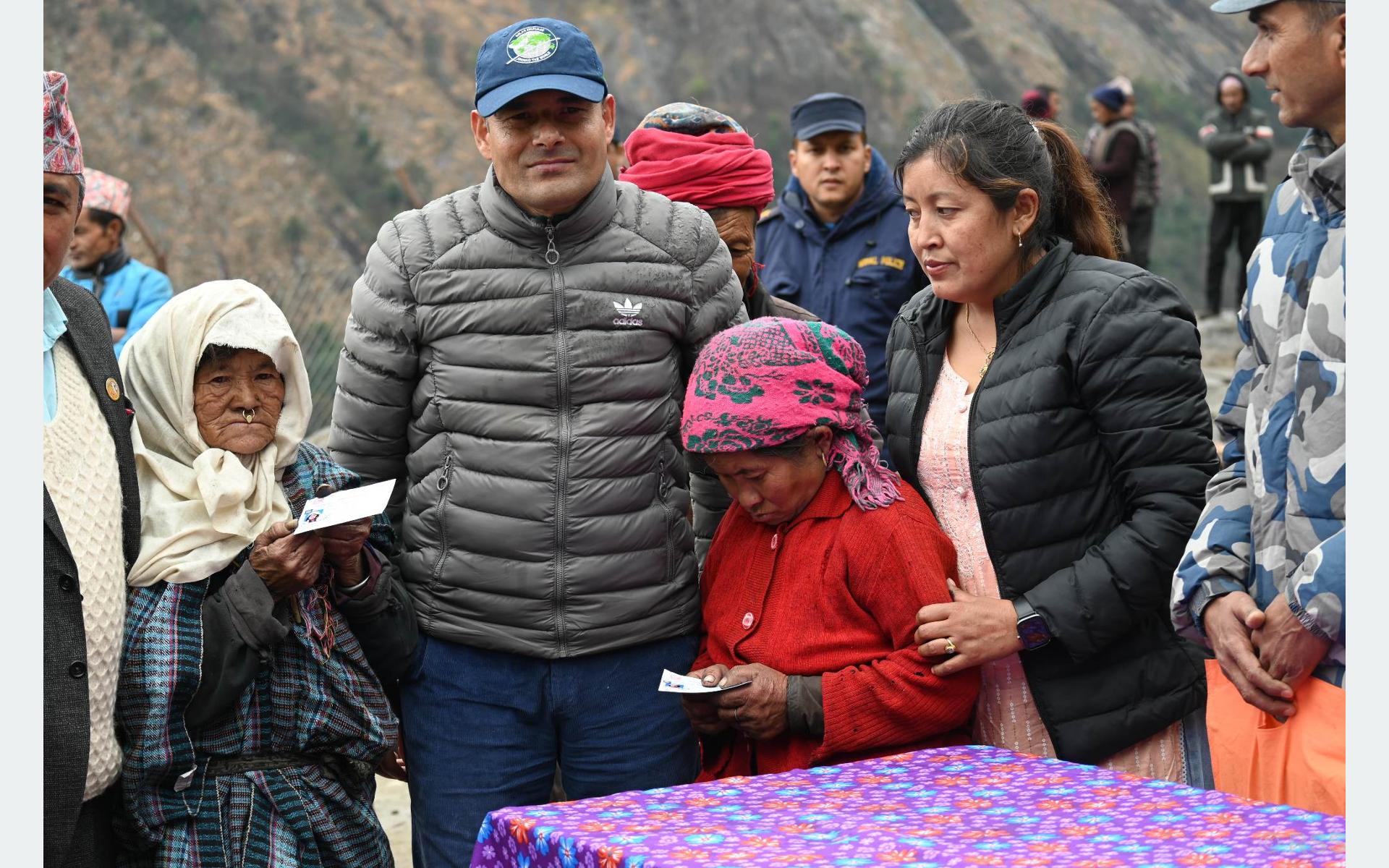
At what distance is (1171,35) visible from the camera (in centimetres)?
4384

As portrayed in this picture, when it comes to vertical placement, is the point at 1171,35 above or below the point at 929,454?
Result: above

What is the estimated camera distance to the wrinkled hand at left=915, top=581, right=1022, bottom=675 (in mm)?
2561

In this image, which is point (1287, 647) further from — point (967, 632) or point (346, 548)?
point (346, 548)

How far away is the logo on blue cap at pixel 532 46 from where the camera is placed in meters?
2.73

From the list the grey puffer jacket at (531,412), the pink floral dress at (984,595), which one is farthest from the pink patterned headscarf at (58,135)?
the pink floral dress at (984,595)

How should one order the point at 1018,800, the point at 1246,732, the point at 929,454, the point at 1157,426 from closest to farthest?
the point at 1018,800, the point at 1246,732, the point at 1157,426, the point at 929,454

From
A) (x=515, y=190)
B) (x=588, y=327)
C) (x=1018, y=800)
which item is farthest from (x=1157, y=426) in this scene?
(x=515, y=190)

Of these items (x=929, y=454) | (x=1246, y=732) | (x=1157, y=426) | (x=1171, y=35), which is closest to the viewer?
(x=1246, y=732)

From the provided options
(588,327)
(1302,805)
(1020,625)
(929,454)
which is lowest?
(1302,805)

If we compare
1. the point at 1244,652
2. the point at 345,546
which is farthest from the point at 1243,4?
the point at 345,546

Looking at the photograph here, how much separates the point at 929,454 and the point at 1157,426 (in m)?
0.42

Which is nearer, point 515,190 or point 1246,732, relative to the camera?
point 1246,732

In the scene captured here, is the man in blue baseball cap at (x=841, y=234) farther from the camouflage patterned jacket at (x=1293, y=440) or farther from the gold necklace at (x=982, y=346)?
the camouflage patterned jacket at (x=1293, y=440)

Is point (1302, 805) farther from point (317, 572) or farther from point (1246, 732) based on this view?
point (317, 572)
